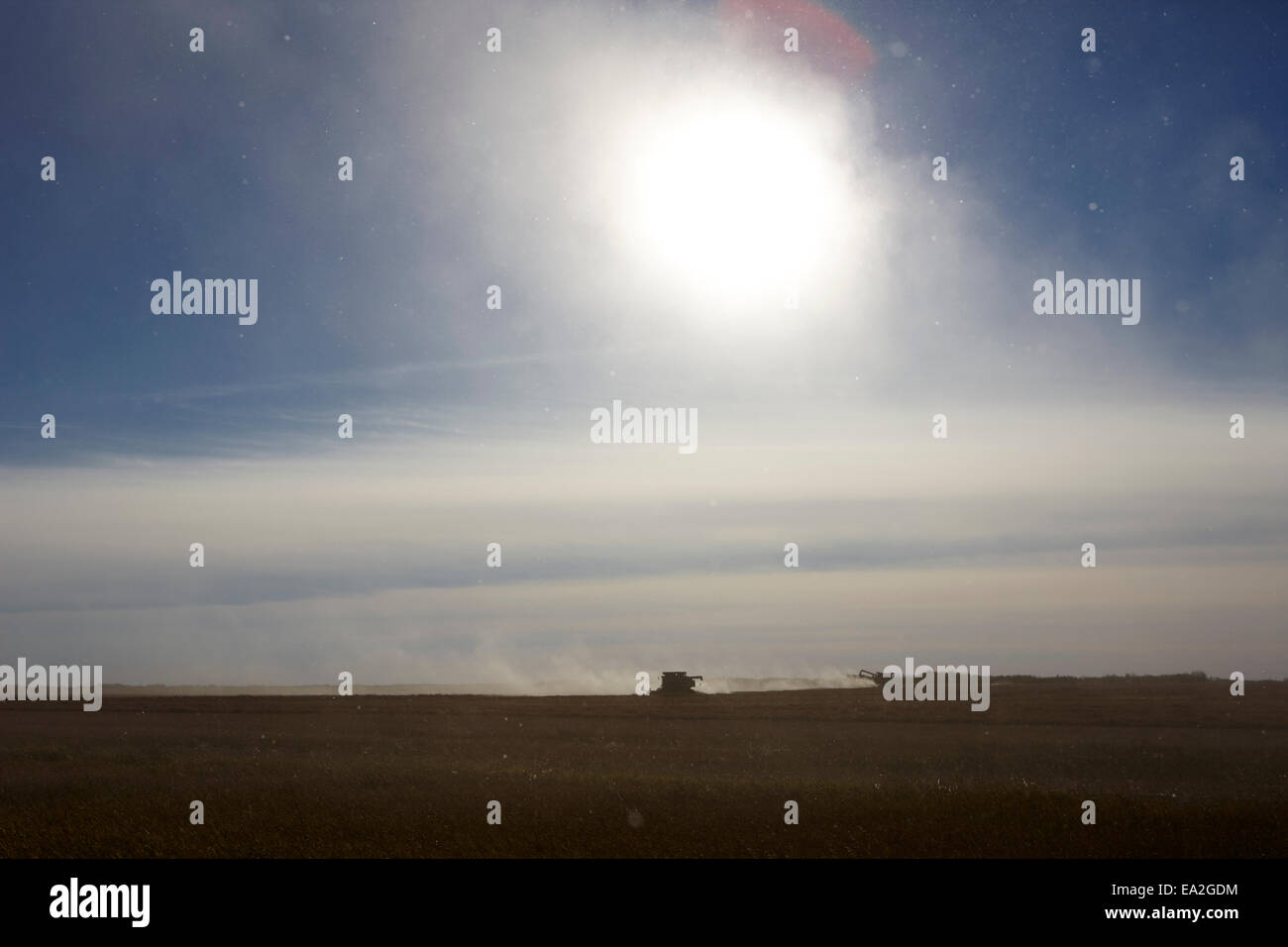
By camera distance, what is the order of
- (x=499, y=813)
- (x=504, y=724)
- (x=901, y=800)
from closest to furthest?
(x=499, y=813), (x=901, y=800), (x=504, y=724)

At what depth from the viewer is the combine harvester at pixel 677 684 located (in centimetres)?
6569

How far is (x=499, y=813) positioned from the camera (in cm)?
1875

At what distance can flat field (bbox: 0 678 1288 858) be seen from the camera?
16.8 metres

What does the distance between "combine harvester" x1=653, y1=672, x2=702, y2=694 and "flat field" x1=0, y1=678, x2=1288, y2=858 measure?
37.8 feet

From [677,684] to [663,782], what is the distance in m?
43.4

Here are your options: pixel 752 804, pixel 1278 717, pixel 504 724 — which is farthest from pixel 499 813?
pixel 1278 717

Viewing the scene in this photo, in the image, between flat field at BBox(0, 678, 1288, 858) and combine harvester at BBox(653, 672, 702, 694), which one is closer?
flat field at BBox(0, 678, 1288, 858)

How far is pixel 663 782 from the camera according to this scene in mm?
23344
